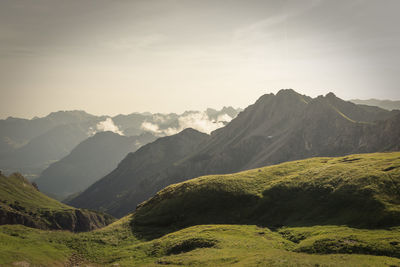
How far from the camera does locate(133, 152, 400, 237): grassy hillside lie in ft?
242

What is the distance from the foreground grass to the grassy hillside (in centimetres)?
750

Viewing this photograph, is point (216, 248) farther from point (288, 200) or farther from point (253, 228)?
point (288, 200)

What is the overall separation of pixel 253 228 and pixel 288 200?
1921 cm

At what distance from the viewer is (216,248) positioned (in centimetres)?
6378

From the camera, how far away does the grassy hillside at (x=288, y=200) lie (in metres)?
73.8

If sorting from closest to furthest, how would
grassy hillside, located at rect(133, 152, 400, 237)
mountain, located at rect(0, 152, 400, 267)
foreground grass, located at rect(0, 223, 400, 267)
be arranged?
foreground grass, located at rect(0, 223, 400, 267)
mountain, located at rect(0, 152, 400, 267)
grassy hillside, located at rect(133, 152, 400, 237)

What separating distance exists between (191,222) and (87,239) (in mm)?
31364

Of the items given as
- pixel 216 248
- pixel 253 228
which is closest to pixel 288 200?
pixel 253 228

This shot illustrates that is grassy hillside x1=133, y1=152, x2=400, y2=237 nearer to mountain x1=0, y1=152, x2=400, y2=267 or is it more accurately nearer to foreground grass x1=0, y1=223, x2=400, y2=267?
→ mountain x1=0, y1=152, x2=400, y2=267

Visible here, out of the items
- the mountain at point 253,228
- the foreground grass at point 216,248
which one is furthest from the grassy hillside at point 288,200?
the foreground grass at point 216,248

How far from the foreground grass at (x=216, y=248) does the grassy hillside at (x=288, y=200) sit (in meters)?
7.50

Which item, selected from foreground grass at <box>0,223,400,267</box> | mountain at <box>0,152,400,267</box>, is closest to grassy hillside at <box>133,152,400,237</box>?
mountain at <box>0,152,400,267</box>

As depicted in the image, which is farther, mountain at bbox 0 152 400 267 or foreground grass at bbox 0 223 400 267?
mountain at bbox 0 152 400 267

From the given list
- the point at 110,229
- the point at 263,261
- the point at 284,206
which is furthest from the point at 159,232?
the point at 263,261
